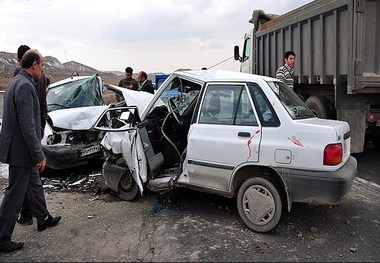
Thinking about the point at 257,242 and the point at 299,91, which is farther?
the point at 299,91

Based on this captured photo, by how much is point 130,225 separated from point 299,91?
5336mm

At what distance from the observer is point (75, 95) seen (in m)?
7.22

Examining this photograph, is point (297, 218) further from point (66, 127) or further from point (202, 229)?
point (66, 127)

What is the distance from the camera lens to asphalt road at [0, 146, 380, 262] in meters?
3.41

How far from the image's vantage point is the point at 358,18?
553 cm

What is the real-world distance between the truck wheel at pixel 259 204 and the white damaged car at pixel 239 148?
10mm

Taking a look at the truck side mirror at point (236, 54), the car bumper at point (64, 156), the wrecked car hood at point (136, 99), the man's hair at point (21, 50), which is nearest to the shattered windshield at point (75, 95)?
the car bumper at point (64, 156)

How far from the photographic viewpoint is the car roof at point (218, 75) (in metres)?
4.10

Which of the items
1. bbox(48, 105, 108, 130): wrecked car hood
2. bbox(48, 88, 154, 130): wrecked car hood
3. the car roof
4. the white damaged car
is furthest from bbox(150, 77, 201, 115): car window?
bbox(48, 105, 108, 130): wrecked car hood

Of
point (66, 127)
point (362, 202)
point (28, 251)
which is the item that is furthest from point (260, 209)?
point (66, 127)

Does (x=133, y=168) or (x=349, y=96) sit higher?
(x=349, y=96)

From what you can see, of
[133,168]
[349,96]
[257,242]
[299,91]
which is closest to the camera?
[257,242]

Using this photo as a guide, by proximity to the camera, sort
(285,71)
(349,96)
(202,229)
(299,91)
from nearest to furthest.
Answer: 1. (202,229)
2. (349,96)
3. (285,71)
4. (299,91)

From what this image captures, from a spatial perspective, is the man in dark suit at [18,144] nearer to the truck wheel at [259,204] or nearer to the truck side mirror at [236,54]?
the truck wheel at [259,204]
